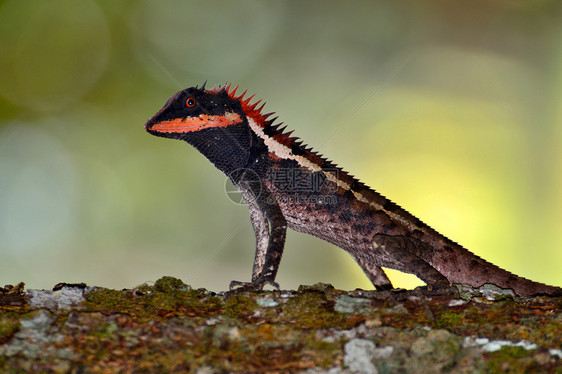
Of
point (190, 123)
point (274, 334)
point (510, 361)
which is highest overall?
point (190, 123)

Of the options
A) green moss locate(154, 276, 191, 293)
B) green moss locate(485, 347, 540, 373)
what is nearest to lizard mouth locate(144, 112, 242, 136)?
green moss locate(154, 276, 191, 293)

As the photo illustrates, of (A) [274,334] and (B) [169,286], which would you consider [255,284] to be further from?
(A) [274,334]

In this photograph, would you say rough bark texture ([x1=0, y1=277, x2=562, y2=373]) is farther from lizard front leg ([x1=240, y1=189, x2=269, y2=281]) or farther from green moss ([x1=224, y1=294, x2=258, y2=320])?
lizard front leg ([x1=240, y1=189, x2=269, y2=281])

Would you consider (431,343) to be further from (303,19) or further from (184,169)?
(303,19)

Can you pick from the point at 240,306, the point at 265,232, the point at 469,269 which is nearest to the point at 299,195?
the point at 265,232

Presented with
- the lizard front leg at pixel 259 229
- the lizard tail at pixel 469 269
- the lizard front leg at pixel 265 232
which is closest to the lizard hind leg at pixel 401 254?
the lizard tail at pixel 469 269
